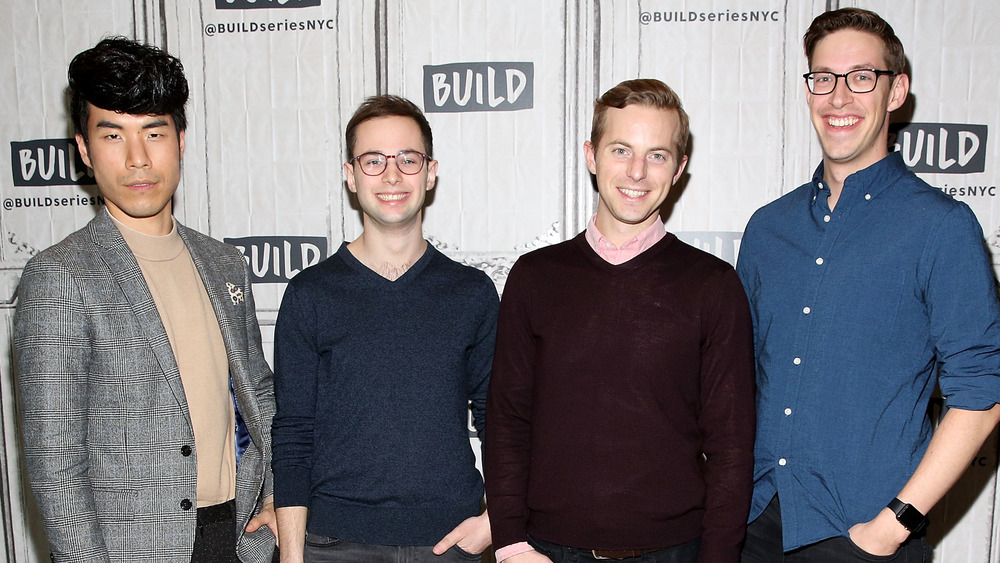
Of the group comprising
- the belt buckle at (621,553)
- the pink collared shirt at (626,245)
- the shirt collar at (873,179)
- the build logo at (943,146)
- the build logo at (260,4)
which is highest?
the build logo at (260,4)

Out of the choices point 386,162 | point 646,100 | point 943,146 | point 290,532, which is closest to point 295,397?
point 290,532

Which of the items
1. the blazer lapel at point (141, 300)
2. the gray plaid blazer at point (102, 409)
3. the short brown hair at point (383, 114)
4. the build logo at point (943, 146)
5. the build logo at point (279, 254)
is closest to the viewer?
the gray plaid blazer at point (102, 409)

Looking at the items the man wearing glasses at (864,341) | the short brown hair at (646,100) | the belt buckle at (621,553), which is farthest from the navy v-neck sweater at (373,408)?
the man wearing glasses at (864,341)

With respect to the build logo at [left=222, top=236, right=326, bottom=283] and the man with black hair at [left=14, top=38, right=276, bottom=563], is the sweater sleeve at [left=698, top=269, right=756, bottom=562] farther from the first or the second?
the build logo at [left=222, top=236, right=326, bottom=283]

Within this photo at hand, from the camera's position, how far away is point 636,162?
56.0 inches

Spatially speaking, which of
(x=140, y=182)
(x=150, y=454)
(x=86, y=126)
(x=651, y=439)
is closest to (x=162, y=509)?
(x=150, y=454)

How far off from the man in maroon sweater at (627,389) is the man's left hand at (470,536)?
114 mm

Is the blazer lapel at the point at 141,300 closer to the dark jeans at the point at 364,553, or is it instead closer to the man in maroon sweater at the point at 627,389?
the dark jeans at the point at 364,553

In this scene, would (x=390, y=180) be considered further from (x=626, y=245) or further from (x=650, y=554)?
(x=650, y=554)

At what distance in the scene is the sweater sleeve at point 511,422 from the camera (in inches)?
55.6

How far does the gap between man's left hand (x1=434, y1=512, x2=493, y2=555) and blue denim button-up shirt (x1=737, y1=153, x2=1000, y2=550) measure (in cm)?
61

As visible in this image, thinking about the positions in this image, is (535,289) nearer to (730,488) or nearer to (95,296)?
(730,488)

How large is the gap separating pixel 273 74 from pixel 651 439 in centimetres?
176

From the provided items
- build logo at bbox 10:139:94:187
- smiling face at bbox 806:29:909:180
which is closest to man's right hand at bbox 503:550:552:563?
smiling face at bbox 806:29:909:180
